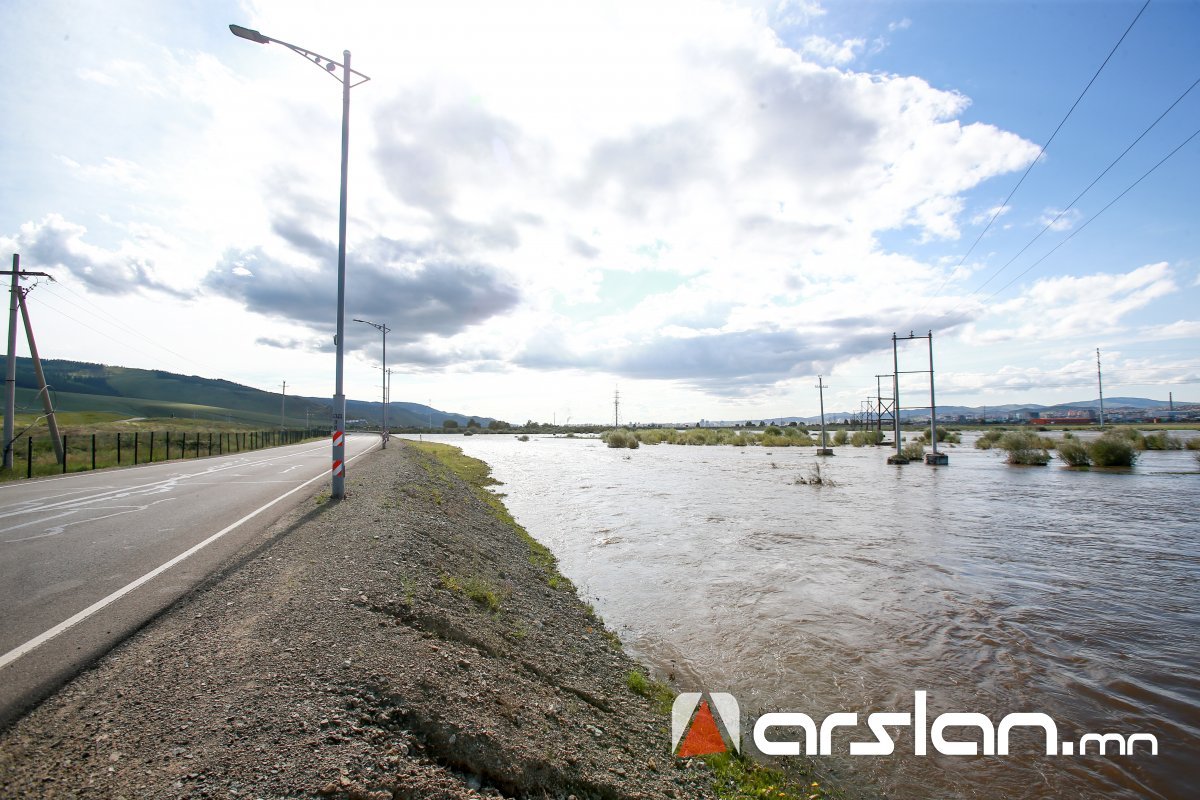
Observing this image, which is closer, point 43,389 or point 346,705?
point 346,705

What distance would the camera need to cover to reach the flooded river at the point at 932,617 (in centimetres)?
629

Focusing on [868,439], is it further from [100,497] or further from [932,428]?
[100,497]

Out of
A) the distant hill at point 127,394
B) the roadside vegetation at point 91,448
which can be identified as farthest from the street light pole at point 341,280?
the distant hill at point 127,394

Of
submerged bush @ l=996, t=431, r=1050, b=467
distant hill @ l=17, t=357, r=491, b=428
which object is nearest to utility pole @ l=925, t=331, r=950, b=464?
submerged bush @ l=996, t=431, r=1050, b=467

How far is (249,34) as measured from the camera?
12531mm

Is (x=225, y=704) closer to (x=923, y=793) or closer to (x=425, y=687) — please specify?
(x=425, y=687)

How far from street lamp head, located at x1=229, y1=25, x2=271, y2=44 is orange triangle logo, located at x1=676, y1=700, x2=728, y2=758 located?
53.8ft

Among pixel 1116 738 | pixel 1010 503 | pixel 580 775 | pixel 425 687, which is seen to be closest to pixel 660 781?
pixel 580 775

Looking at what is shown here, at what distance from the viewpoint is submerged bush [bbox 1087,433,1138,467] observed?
42.2 m

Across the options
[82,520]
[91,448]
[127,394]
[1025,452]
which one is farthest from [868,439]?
[127,394]

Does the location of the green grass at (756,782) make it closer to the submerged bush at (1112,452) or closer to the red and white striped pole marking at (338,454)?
the red and white striped pole marking at (338,454)

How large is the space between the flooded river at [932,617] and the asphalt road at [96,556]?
6888 millimetres

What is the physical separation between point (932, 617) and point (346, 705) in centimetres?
1096

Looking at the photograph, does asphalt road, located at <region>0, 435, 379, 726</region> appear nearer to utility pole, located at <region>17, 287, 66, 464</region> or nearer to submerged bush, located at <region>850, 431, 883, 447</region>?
utility pole, located at <region>17, 287, 66, 464</region>
